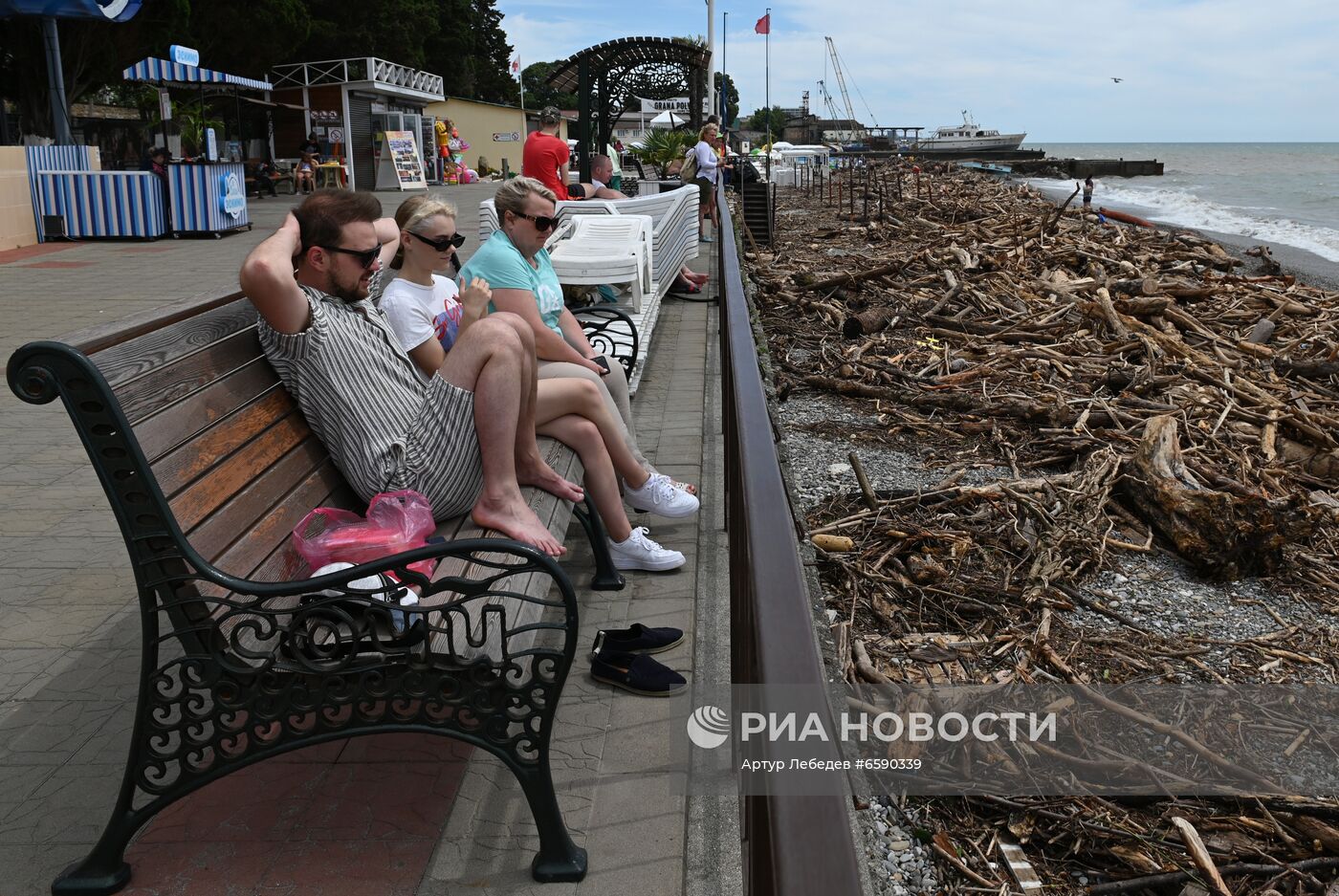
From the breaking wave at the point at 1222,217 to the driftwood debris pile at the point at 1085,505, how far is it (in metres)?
21.6

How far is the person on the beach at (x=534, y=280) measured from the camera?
4.43 meters

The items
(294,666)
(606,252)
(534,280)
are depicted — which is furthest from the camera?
(606,252)

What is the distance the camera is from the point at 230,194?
18.2 meters

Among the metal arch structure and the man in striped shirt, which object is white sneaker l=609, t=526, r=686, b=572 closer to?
the man in striped shirt

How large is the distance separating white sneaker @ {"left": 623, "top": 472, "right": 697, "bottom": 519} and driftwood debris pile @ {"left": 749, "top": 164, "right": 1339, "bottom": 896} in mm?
694

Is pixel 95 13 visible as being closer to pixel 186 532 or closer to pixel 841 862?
pixel 186 532

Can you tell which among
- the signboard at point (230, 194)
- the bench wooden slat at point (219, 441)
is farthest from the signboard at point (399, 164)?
the bench wooden slat at point (219, 441)

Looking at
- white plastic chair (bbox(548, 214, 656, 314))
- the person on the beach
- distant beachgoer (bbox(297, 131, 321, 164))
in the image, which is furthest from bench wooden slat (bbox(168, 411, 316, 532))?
distant beachgoer (bbox(297, 131, 321, 164))

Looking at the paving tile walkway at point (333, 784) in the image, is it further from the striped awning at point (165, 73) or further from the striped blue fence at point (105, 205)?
the striped awning at point (165, 73)

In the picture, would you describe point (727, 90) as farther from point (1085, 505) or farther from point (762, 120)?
point (762, 120)

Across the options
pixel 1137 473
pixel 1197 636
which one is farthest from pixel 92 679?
pixel 1137 473

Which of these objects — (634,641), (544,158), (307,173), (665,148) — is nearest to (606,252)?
(544,158)

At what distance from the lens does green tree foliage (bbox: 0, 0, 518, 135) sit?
22656 millimetres

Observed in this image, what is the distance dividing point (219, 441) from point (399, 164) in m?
31.7
